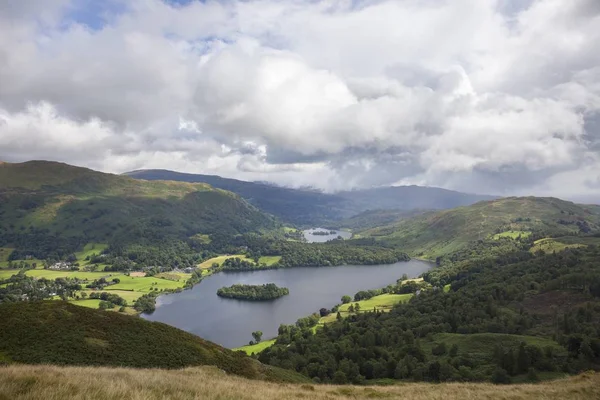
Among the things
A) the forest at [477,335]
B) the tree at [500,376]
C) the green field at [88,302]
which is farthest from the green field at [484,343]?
the green field at [88,302]

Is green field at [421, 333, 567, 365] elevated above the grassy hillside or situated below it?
below

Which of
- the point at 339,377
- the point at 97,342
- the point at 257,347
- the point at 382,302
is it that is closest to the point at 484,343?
the point at 339,377

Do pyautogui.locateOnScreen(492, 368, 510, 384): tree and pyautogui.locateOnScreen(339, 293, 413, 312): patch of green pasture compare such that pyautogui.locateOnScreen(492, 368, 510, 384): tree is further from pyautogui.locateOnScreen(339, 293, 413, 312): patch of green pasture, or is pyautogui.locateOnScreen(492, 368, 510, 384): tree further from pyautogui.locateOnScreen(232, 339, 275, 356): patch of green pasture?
pyautogui.locateOnScreen(339, 293, 413, 312): patch of green pasture

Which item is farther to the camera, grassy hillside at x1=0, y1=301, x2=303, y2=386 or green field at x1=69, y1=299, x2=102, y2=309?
green field at x1=69, y1=299, x2=102, y2=309

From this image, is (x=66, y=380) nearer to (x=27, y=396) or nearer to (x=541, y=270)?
(x=27, y=396)

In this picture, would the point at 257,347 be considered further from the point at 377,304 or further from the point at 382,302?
the point at 382,302

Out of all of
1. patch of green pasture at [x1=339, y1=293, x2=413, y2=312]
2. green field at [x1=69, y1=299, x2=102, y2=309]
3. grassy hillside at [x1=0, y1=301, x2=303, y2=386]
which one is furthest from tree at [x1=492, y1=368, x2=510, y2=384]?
green field at [x1=69, y1=299, x2=102, y2=309]
